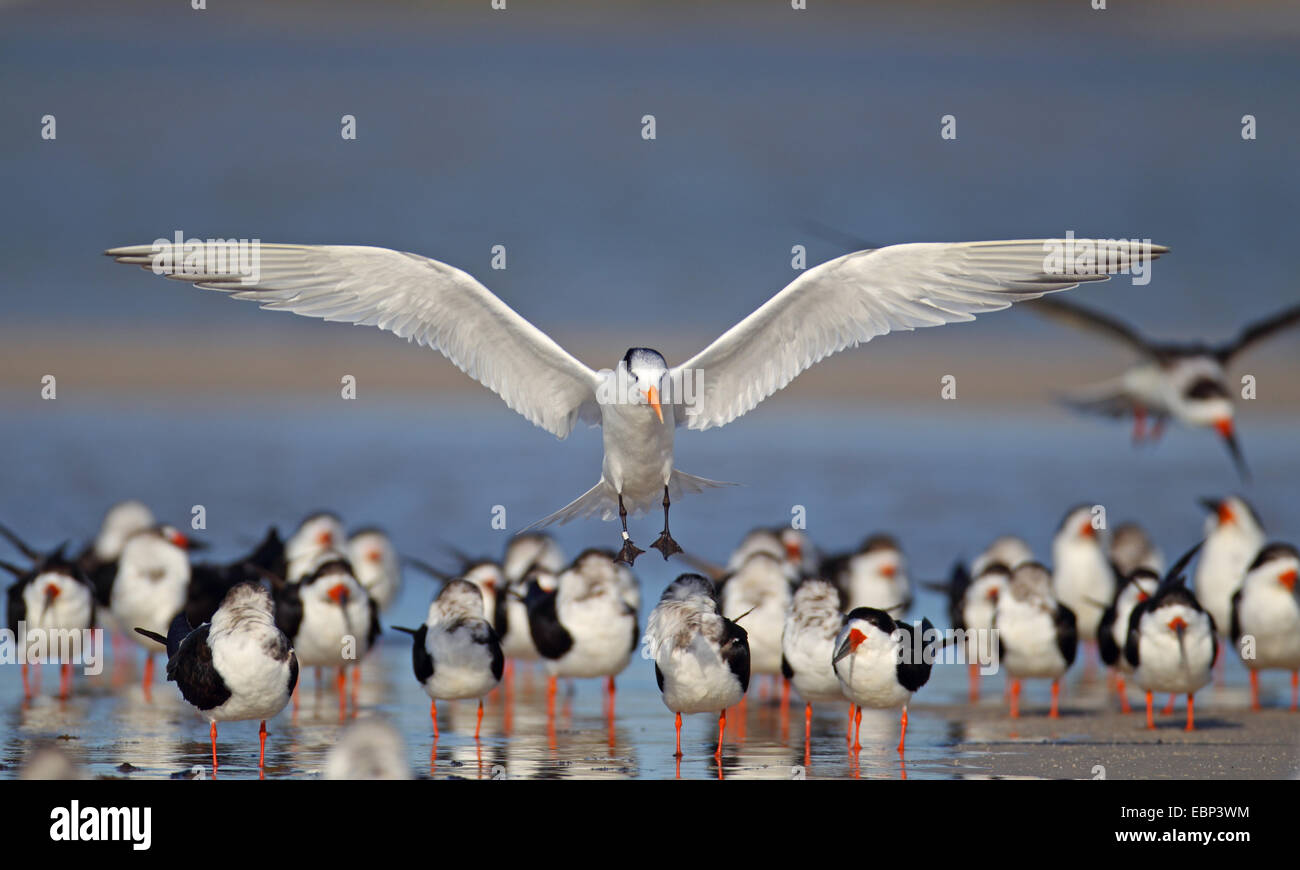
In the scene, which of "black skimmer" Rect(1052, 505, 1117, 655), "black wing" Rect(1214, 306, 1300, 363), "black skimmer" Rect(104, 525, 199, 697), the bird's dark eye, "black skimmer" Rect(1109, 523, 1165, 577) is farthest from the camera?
the bird's dark eye

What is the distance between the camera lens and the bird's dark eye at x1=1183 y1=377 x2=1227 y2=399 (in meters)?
13.0

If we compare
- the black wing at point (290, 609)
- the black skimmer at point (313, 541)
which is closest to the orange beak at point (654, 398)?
the black wing at point (290, 609)

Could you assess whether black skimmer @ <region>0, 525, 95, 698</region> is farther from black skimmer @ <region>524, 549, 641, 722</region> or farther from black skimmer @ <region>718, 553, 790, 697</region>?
black skimmer @ <region>718, 553, 790, 697</region>

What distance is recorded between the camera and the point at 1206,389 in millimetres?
12992

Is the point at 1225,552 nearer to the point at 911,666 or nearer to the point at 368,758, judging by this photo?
the point at 911,666

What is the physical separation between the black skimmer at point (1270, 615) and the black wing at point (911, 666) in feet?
9.00

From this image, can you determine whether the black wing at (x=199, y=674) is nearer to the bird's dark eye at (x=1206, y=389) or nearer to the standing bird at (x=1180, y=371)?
the standing bird at (x=1180, y=371)

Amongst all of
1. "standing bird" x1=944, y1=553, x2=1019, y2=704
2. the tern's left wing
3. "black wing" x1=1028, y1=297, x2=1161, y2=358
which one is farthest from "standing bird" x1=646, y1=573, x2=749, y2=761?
"black wing" x1=1028, y1=297, x2=1161, y2=358

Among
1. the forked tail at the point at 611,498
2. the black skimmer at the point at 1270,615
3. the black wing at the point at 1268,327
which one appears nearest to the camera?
the forked tail at the point at 611,498

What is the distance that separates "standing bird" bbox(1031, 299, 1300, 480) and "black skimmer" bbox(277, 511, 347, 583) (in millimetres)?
5238

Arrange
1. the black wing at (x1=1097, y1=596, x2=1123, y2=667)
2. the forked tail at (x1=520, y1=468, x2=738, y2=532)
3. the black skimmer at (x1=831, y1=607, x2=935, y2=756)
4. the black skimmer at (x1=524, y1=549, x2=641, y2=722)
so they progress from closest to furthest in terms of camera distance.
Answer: the black skimmer at (x1=831, y1=607, x2=935, y2=756) < the black skimmer at (x1=524, y1=549, x2=641, y2=722) < the forked tail at (x1=520, y1=468, x2=738, y2=532) < the black wing at (x1=1097, y1=596, x2=1123, y2=667)

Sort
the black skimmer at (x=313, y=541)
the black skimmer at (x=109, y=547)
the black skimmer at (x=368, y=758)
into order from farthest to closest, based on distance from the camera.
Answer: the black skimmer at (x=313, y=541) → the black skimmer at (x=109, y=547) → the black skimmer at (x=368, y=758)

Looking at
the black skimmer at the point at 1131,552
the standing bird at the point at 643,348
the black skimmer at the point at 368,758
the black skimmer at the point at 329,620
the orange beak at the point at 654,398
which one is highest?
the standing bird at the point at 643,348

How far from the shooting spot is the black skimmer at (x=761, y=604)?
963 cm
